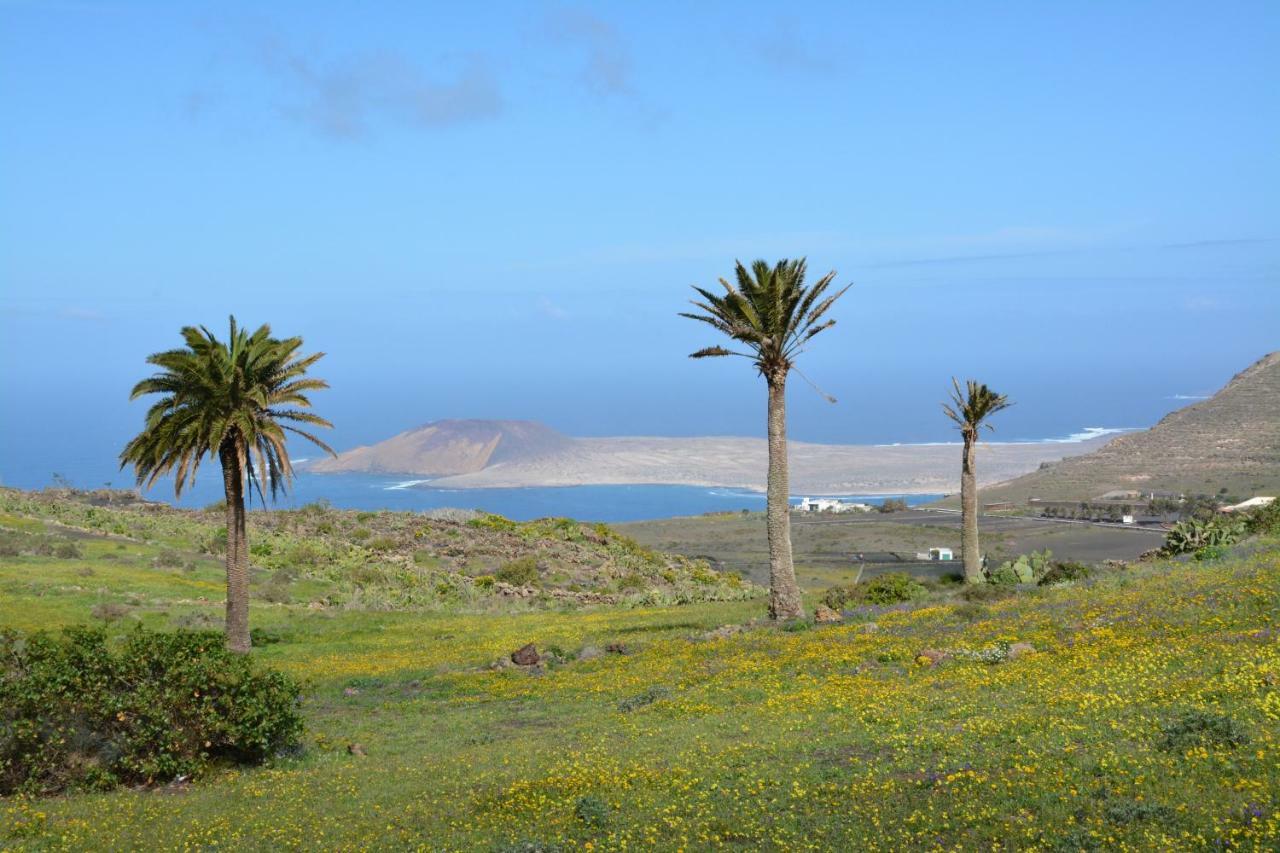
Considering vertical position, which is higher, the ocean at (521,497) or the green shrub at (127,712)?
the ocean at (521,497)

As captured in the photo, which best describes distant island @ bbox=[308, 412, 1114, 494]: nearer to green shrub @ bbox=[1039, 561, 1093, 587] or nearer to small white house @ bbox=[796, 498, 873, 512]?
small white house @ bbox=[796, 498, 873, 512]

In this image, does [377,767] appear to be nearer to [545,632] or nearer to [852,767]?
[852,767]

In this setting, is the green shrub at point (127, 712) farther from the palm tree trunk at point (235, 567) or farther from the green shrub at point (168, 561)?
the green shrub at point (168, 561)

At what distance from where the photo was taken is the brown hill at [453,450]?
166750mm

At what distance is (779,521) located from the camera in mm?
29469

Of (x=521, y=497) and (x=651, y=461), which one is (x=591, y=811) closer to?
(x=521, y=497)

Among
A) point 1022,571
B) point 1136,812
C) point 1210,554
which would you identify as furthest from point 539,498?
point 1136,812

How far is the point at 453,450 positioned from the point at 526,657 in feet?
495

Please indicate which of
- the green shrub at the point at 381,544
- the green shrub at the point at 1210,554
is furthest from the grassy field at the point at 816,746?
the green shrub at the point at 381,544

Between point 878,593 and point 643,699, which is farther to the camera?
point 878,593

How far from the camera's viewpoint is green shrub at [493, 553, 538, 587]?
4959 centimetres

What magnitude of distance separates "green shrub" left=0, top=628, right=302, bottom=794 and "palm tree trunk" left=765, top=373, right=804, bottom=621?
14.9 meters

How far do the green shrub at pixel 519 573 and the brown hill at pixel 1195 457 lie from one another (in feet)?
202

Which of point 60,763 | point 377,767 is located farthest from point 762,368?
point 60,763
